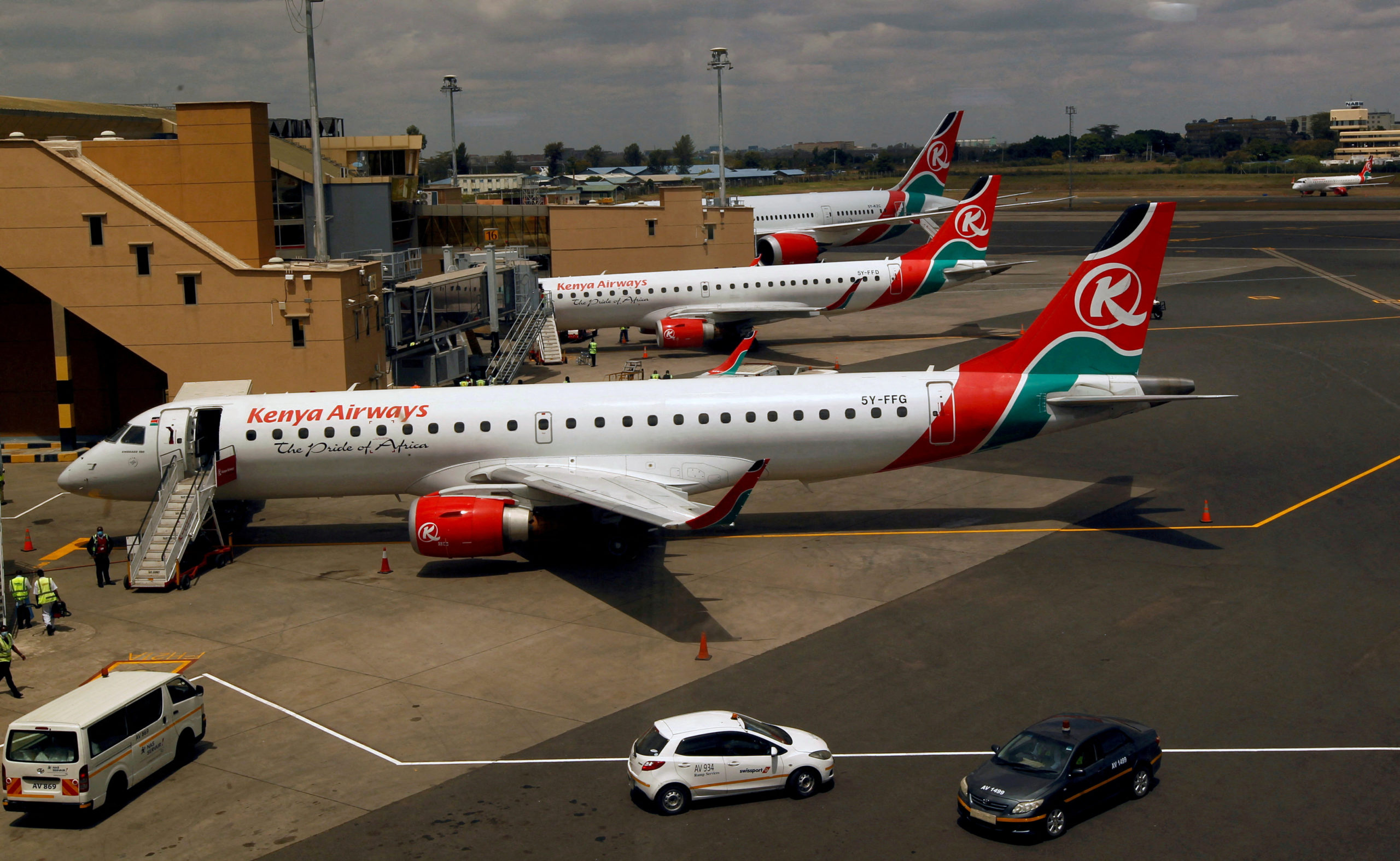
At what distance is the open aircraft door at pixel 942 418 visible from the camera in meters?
32.2

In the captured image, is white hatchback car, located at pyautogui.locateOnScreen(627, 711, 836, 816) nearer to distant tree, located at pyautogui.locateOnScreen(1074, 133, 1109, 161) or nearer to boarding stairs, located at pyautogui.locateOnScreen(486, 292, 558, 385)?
boarding stairs, located at pyautogui.locateOnScreen(486, 292, 558, 385)

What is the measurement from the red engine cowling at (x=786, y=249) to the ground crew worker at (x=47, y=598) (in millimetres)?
56525

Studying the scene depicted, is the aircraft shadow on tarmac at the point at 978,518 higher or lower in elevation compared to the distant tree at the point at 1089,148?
lower

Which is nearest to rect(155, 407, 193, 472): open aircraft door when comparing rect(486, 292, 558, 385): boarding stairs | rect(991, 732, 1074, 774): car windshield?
rect(486, 292, 558, 385): boarding stairs

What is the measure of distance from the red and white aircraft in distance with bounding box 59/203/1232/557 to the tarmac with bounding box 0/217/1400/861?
2.36 meters

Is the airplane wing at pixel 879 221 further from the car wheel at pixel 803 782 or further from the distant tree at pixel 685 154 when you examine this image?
the car wheel at pixel 803 782

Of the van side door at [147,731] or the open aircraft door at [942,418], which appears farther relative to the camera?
the open aircraft door at [942,418]

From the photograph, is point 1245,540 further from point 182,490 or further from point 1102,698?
point 182,490

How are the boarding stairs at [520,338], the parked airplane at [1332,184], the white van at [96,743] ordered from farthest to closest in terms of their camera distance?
the parked airplane at [1332,184] → the boarding stairs at [520,338] → the white van at [96,743]

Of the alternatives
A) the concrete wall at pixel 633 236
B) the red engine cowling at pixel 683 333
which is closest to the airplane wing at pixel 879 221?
the concrete wall at pixel 633 236

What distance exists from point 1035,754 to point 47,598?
22869 mm

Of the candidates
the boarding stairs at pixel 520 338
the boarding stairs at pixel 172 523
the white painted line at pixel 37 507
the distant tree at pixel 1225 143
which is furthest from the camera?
the distant tree at pixel 1225 143

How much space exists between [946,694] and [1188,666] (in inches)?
209

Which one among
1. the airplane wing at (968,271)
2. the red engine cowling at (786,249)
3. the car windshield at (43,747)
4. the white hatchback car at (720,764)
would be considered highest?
the red engine cowling at (786,249)
